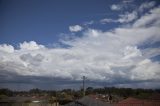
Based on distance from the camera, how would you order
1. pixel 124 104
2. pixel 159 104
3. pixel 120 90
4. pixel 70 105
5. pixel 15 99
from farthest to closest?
1. pixel 120 90
2. pixel 15 99
3. pixel 124 104
4. pixel 159 104
5. pixel 70 105

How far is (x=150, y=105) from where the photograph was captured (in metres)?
14.1

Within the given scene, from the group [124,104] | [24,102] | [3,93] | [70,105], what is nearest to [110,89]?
[3,93]

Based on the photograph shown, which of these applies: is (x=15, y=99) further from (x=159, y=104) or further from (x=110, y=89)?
(x=110, y=89)

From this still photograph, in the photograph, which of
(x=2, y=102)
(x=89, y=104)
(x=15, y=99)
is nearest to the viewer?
(x=89, y=104)

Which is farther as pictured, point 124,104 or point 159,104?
point 124,104

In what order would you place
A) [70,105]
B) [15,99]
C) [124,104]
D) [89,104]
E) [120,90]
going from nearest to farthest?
[89,104] → [70,105] → [124,104] → [15,99] → [120,90]

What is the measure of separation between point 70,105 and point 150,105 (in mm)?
4251

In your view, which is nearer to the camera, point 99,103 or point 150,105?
point 99,103

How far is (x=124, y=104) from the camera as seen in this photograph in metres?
15.4

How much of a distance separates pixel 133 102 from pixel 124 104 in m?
0.80


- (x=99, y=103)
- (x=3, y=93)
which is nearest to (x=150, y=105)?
(x=99, y=103)

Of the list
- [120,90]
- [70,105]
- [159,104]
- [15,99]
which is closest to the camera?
[70,105]

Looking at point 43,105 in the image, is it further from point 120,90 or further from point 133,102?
point 120,90

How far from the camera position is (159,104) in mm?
14039
